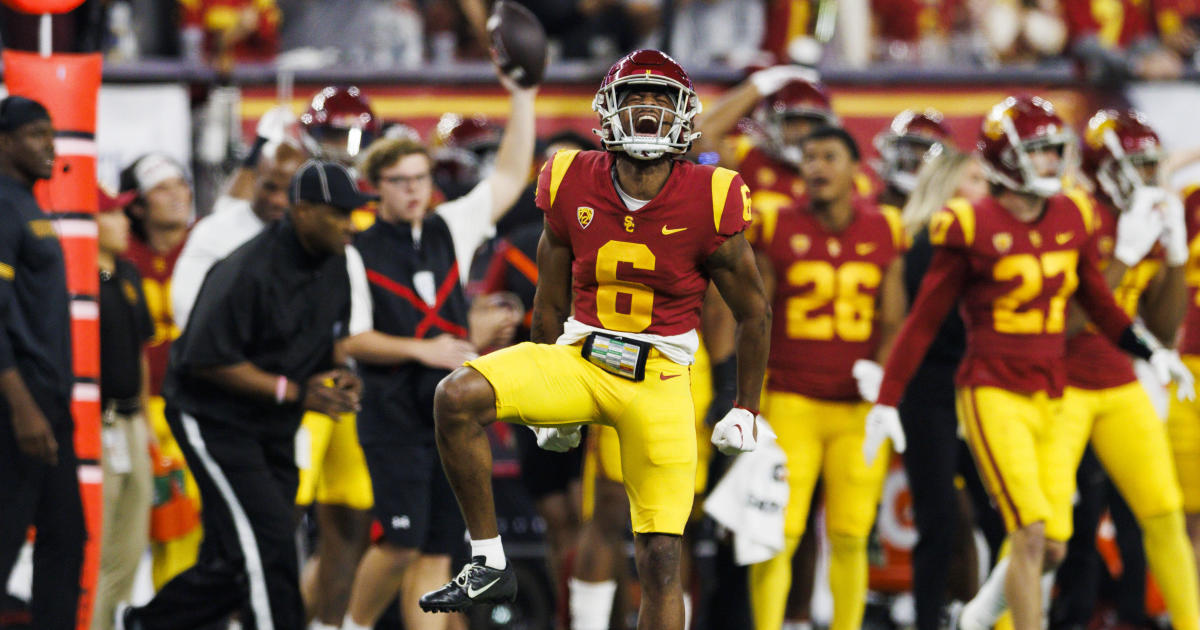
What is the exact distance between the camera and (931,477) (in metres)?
6.70

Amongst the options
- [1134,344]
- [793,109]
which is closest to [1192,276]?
[1134,344]

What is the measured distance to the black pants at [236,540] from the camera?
5719 millimetres

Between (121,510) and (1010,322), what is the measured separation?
3.71m

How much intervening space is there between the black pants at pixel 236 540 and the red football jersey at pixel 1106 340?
3.08 metres

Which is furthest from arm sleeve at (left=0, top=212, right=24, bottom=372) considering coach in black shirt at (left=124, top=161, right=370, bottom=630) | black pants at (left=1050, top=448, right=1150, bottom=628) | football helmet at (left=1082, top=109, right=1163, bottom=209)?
black pants at (left=1050, top=448, right=1150, bottom=628)

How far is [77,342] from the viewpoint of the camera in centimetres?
617

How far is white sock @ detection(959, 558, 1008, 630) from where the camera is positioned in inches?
238

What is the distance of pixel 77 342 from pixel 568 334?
92.5 inches

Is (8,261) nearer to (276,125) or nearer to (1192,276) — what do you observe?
(276,125)

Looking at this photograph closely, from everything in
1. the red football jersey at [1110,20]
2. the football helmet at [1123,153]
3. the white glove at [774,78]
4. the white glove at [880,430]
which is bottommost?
the white glove at [880,430]

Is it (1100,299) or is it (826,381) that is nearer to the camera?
(1100,299)

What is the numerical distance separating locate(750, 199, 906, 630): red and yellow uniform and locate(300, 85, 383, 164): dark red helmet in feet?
5.61

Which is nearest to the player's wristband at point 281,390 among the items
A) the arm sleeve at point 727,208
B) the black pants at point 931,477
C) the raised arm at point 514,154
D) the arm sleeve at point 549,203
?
the raised arm at point 514,154

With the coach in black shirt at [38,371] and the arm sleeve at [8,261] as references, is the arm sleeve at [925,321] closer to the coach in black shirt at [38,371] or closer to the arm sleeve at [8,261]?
the coach in black shirt at [38,371]
